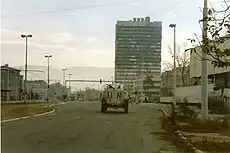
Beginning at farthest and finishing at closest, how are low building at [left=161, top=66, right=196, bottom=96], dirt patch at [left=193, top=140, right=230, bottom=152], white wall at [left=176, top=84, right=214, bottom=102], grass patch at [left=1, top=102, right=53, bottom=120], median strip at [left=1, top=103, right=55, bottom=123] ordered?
low building at [left=161, top=66, right=196, bottom=96] < white wall at [left=176, top=84, right=214, bottom=102] < grass patch at [left=1, top=102, right=53, bottom=120] < median strip at [left=1, top=103, right=55, bottom=123] < dirt patch at [left=193, top=140, right=230, bottom=152]

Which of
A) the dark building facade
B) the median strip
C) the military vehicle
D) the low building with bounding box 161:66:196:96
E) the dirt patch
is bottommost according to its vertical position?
the median strip

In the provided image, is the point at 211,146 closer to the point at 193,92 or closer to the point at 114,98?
the point at 114,98

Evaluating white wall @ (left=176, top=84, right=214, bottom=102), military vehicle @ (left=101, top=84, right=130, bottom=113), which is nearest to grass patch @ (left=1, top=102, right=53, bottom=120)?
military vehicle @ (left=101, top=84, right=130, bottom=113)

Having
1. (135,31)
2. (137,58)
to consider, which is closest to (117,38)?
(135,31)

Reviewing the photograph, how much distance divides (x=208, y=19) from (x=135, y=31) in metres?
74.9

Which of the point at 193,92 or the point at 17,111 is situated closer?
the point at 17,111

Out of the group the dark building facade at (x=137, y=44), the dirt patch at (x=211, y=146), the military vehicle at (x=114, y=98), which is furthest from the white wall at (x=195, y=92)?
the dirt patch at (x=211, y=146)

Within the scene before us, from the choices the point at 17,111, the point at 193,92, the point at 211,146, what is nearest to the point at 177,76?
the point at 193,92

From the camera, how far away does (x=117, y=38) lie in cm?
9912

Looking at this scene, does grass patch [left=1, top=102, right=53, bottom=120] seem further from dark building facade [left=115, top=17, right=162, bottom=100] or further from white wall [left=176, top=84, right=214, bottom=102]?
dark building facade [left=115, top=17, right=162, bottom=100]

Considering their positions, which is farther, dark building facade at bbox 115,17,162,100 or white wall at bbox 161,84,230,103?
dark building facade at bbox 115,17,162,100

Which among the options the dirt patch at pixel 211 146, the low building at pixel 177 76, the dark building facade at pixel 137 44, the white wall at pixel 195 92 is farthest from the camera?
the low building at pixel 177 76

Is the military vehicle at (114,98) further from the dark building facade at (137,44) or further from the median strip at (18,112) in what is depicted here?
the dark building facade at (137,44)

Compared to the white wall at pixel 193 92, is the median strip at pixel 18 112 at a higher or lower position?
lower
